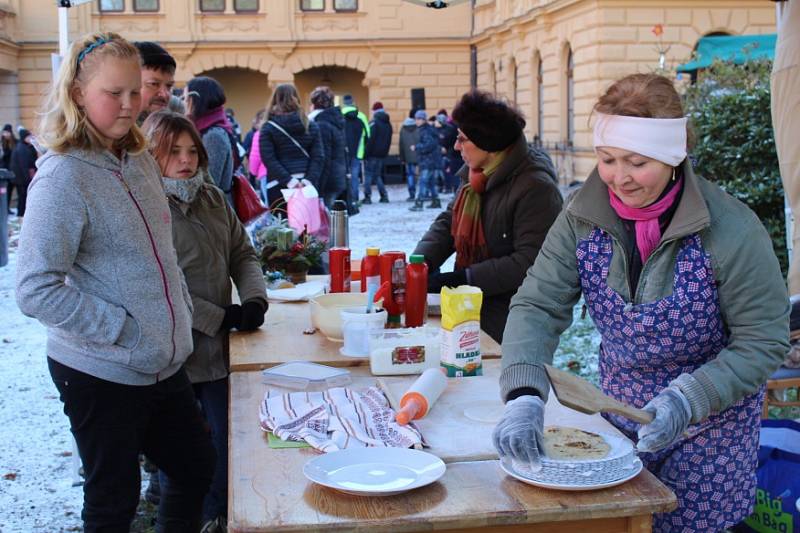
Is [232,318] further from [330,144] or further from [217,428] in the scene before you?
[330,144]

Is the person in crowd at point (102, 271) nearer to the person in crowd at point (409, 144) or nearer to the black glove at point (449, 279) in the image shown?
the black glove at point (449, 279)

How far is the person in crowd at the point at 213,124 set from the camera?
16.6ft

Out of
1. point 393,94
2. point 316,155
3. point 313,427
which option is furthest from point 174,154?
point 393,94

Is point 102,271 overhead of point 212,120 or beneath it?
beneath

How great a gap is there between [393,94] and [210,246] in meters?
24.5

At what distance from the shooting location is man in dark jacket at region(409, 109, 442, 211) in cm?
1672

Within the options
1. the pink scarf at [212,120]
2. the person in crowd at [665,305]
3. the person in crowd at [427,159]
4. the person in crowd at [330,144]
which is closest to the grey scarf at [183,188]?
the person in crowd at [665,305]

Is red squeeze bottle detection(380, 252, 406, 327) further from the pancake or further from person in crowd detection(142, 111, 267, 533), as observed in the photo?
the pancake

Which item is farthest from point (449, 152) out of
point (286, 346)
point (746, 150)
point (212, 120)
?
point (286, 346)

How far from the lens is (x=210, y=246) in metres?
3.32

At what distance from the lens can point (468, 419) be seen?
2328 millimetres

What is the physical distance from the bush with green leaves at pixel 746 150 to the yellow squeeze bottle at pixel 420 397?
15.0ft

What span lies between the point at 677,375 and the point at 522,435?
0.56 metres

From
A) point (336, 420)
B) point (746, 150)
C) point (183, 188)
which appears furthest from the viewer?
point (746, 150)
